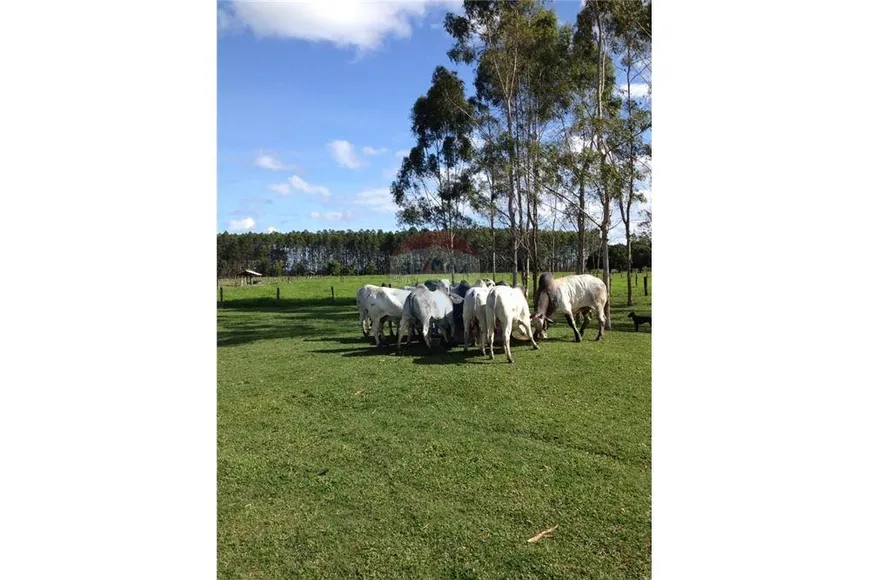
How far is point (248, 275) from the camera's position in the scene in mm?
3498

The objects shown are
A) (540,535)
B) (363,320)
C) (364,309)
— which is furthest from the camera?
(363,320)

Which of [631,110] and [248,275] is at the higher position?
[631,110]

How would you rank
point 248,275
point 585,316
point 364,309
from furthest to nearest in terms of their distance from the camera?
point 364,309
point 585,316
point 248,275

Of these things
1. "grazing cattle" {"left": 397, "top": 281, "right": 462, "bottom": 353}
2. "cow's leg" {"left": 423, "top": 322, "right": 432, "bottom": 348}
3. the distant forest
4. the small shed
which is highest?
the distant forest

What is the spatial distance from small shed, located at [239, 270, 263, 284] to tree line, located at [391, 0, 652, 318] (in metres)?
1.03

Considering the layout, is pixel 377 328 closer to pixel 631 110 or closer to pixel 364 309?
pixel 364 309

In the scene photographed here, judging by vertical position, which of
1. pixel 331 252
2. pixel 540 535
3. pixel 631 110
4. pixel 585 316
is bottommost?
pixel 540 535

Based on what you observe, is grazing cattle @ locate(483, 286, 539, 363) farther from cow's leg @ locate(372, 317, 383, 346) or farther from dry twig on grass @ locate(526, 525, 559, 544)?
dry twig on grass @ locate(526, 525, 559, 544)

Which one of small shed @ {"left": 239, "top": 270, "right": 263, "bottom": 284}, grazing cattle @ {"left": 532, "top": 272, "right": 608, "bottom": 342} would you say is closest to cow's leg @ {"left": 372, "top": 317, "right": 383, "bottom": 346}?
grazing cattle @ {"left": 532, "top": 272, "right": 608, "bottom": 342}

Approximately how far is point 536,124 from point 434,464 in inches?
103

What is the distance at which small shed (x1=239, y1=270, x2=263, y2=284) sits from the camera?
3424 mm

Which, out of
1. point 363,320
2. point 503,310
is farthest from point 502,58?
point 363,320

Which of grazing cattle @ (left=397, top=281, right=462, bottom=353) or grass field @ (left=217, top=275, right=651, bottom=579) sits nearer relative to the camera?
grass field @ (left=217, top=275, right=651, bottom=579)
